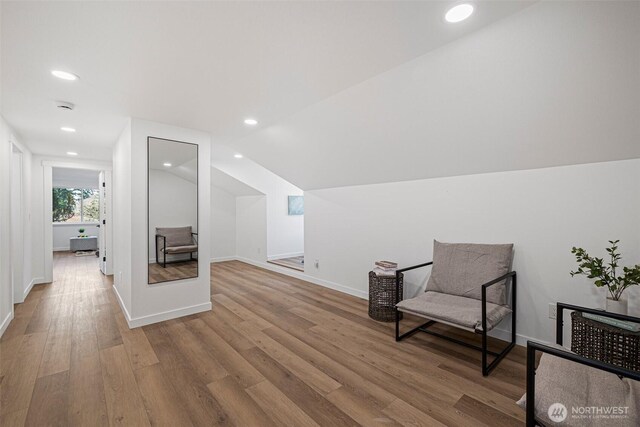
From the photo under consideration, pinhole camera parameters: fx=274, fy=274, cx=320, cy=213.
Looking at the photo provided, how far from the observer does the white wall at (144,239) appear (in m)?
2.96

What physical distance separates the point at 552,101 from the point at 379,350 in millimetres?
2294

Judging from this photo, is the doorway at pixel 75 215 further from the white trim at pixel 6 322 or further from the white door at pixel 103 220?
the white trim at pixel 6 322

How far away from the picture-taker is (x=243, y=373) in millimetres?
2086

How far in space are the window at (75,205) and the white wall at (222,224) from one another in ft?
16.8

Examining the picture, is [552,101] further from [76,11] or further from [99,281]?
[99,281]

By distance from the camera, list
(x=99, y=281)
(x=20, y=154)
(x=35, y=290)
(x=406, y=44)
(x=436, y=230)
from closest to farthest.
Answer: (x=406, y=44)
(x=436, y=230)
(x=20, y=154)
(x=35, y=290)
(x=99, y=281)

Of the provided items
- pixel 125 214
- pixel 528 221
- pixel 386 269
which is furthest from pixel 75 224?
pixel 528 221

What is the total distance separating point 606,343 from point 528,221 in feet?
3.35

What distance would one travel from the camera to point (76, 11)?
1.44 m

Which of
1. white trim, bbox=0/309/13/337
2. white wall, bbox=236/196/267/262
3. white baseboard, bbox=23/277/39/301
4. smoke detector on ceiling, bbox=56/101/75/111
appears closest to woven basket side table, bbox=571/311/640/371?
smoke detector on ceiling, bbox=56/101/75/111

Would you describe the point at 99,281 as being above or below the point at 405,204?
below

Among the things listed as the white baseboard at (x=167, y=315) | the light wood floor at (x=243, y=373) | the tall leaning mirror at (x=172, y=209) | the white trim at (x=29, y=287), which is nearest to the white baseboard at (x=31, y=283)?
the white trim at (x=29, y=287)

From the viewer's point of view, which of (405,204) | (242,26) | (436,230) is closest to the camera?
(242,26)

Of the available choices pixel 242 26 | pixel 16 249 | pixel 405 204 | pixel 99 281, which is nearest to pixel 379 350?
pixel 405 204
